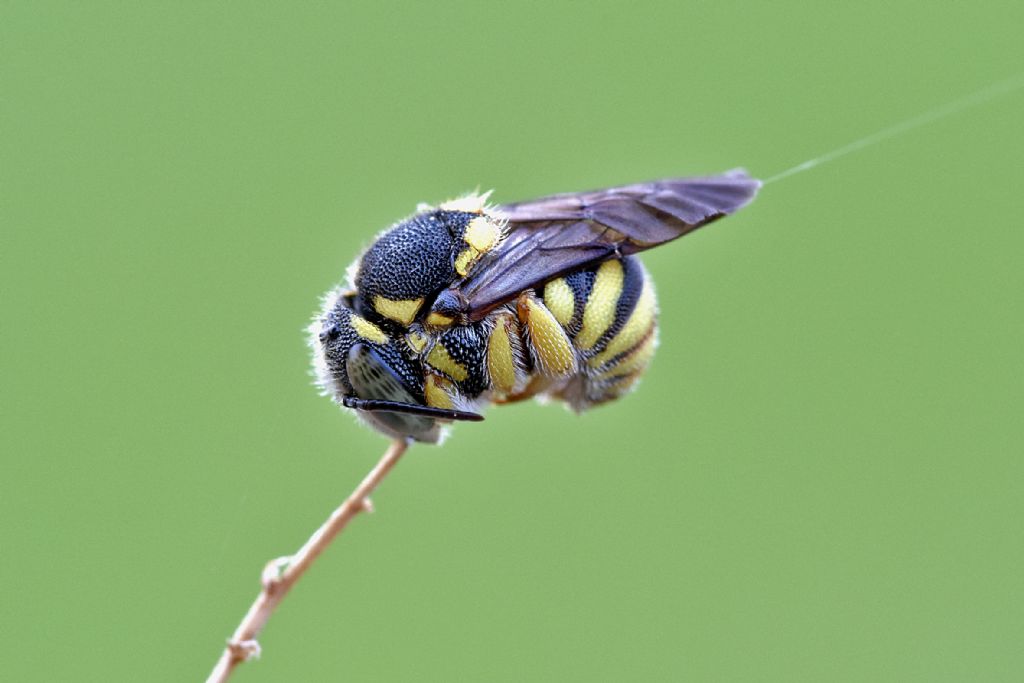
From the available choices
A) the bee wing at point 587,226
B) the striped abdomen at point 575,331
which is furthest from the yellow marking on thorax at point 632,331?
the bee wing at point 587,226

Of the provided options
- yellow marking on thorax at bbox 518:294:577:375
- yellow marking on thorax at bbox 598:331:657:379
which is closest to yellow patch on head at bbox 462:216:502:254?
yellow marking on thorax at bbox 518:294:577:375

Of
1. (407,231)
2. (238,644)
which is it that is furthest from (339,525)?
(407,231)

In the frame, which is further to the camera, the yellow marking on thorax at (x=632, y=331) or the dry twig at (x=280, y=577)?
the yellow marking on thorax at (x=632, y=331)

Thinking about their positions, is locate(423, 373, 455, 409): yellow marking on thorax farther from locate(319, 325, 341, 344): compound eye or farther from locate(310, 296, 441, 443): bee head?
locate(319, 325, 341, 344): compound eye

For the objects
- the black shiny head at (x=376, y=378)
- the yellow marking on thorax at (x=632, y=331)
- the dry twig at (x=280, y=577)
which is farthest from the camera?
the yellow marking on thorax at (x=632, y=331)

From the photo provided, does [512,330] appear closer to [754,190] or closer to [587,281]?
[587,281]

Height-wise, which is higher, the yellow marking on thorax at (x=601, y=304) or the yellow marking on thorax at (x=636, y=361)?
the yellow marking on thorax at (x=601, y=304)

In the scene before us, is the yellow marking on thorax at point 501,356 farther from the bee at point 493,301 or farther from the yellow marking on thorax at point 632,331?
the yellow marking on thorax at point 632,331

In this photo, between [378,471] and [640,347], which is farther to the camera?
[640,347]
